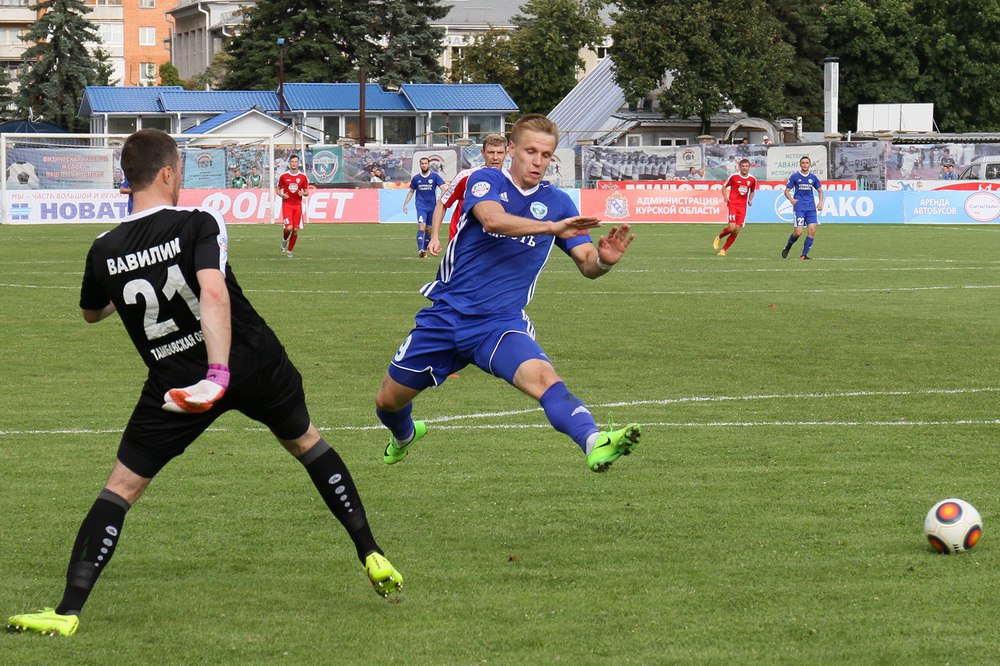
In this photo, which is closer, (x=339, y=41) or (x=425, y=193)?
(x=425, y=193)

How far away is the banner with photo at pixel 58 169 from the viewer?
40594 mm

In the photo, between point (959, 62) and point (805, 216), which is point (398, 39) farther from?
point (805, 216)

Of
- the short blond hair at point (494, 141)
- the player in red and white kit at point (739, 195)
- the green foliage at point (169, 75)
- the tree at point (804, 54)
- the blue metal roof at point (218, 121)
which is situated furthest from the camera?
the green foliage at point (169, 75)

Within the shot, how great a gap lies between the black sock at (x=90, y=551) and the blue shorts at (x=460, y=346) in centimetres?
200

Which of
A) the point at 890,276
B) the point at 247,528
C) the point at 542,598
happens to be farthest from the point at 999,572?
the point at 890,276

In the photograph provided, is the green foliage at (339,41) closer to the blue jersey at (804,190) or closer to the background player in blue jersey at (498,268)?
the blue jersey at (804,190)

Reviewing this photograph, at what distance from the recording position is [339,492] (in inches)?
219

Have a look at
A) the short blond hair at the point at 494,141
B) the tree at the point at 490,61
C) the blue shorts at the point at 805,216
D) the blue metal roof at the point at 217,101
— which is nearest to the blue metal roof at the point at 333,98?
the blue metal roof at the point at 217,101

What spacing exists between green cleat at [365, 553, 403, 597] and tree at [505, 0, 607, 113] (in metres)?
74.9

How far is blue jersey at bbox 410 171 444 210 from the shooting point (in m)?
29.8

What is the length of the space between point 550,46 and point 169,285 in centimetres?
7913

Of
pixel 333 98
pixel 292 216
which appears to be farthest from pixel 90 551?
pixel 333 98

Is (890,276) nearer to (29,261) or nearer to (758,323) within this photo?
(758,323)

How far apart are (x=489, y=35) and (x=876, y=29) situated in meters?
25.1
